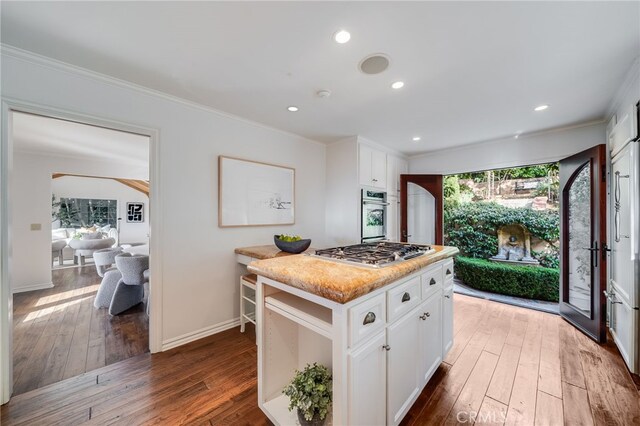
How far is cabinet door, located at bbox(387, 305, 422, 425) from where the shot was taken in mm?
1309

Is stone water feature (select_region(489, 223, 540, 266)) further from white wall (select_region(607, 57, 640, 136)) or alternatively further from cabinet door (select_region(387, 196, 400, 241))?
white wall (select_region(607, 57, 640, 136))

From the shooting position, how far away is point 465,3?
1256 millimetres

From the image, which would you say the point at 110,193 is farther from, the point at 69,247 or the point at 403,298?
the point at 403,298

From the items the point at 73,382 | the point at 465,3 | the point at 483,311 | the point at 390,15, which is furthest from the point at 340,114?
the point at 73,382

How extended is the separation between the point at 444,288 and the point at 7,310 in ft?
10.4

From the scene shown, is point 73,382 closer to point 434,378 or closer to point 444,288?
point 434,378

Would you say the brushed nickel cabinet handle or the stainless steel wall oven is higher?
the stainless steel wall oven

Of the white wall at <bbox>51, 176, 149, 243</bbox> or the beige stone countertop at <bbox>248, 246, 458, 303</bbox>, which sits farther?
the white wall at <bbox>51, 176, 149, 243</bbox>

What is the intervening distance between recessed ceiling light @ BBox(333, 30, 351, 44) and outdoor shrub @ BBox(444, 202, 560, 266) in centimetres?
518

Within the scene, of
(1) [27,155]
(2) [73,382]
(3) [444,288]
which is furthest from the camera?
(1) [27,155]

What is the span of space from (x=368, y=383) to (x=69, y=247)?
27.1 feet

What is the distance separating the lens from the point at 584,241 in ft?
9.18

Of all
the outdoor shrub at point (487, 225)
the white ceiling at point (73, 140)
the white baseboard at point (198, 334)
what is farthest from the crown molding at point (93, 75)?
the outdoor shrub at point (487, 225)

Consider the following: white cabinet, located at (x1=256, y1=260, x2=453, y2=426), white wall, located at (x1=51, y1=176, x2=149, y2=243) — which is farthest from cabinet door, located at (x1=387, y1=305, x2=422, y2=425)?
white wall, located at (x1=51, y1=176, x2=149, y2=243)
